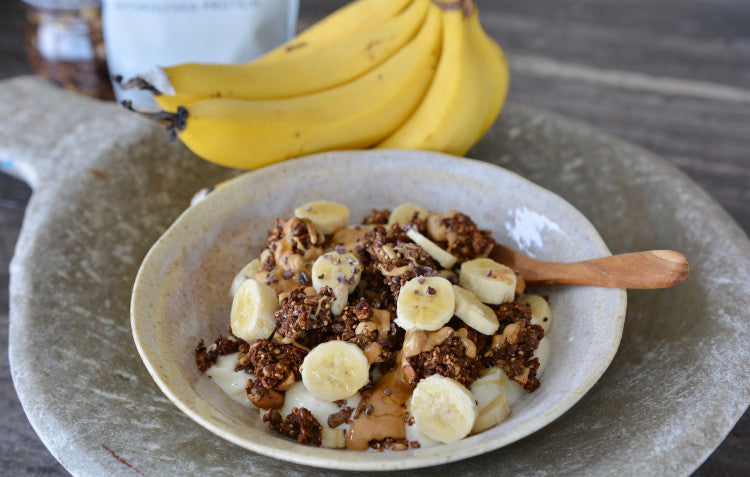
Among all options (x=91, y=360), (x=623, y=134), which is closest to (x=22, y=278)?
(x=91, y=360)

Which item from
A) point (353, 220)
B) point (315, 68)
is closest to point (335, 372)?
point (353, 220)

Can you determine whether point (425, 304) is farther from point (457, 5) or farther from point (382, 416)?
point (457, 5)

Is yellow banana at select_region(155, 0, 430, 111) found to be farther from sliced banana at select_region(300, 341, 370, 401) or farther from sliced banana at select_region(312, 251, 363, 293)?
sliced banana at select_region(300, 341, 370, 401)

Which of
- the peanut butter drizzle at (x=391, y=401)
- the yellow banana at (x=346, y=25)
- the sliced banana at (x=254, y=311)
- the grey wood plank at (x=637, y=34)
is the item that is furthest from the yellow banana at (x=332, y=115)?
the grey wood plank at (x=637, y=34)

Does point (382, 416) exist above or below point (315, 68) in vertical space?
below

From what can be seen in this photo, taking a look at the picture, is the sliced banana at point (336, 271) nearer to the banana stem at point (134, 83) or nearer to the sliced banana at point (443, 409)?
the sliced banana at point (443, 409)
